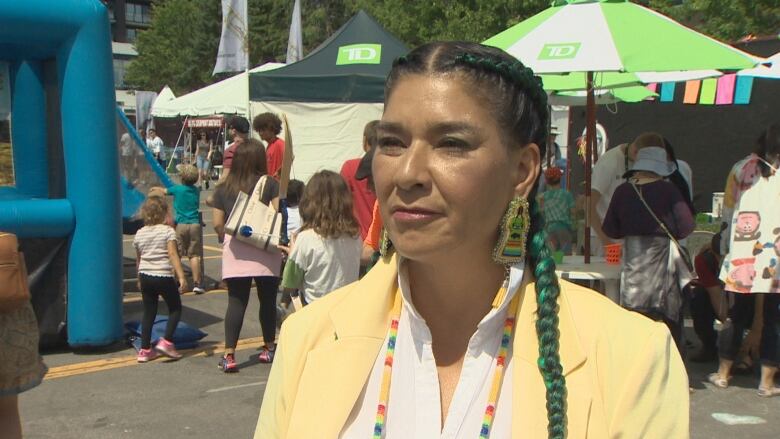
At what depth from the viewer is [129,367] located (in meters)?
6.48

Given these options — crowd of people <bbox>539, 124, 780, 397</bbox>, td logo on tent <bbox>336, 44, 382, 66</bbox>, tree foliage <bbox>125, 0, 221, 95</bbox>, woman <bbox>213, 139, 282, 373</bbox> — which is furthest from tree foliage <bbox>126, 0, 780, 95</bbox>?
woman <bbox>213, 139, 282, 373</bbox>

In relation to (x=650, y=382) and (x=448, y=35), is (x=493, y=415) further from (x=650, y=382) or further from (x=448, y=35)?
(x=448, y=35)

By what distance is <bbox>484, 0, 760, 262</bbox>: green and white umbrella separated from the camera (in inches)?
206

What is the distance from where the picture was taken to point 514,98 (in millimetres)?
1601

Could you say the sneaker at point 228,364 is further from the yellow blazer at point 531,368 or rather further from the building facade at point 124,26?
the building facade at point 124,26

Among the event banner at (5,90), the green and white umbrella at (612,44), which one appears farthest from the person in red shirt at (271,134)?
the green and white umbrella at (612,44)

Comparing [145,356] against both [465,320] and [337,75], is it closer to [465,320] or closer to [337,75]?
[337,75]

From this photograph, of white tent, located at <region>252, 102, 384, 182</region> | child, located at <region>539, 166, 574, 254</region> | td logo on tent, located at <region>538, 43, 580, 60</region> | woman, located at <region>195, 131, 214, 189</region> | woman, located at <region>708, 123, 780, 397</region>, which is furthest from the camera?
woman, located at <region>195, 131, 214, 189</region>

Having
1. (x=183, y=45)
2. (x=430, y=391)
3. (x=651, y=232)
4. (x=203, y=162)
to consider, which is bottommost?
(x=203, y=162)

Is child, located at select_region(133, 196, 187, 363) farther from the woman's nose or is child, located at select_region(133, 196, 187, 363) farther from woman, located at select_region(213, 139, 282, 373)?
the woman's nose

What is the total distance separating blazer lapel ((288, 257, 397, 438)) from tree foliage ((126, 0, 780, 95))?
22058 millimetres

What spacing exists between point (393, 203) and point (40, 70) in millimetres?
5801

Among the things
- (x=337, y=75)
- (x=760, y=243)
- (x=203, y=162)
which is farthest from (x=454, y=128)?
(x=203, y=162)

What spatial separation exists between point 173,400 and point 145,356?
1.01 m
